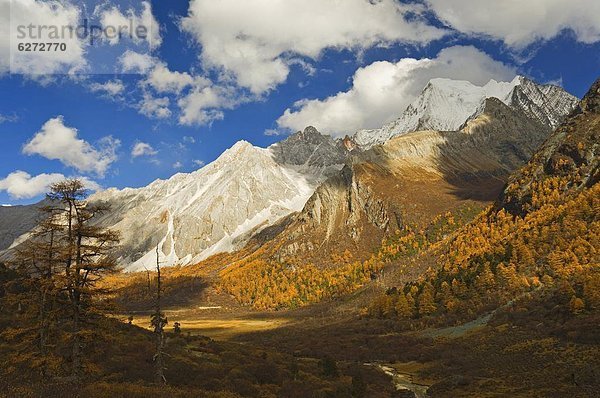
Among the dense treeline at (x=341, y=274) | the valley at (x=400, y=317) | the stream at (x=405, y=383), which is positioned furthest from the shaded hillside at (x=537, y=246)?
the stream at (x=405, y=383)

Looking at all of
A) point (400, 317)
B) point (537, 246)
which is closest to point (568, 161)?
point (537, 246)

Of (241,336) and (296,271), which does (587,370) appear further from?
(296,271)

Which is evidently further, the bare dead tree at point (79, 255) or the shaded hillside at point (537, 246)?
the shaded hillside at point (537, 246)

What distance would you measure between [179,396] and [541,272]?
270ft

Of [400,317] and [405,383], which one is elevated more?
[400,317]

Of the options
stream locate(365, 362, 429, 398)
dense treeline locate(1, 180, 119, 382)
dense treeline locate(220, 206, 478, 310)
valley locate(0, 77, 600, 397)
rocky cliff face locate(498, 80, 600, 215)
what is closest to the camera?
dense treeline locate(1, 180, 119, 382)

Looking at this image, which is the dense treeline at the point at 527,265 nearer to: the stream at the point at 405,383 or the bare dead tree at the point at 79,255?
the stream at the point at 405,383

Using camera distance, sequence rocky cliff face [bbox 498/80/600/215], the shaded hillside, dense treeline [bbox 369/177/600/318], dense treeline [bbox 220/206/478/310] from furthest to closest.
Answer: dense treeline [bbox 220/206/478/310] → rocky cliff face [bbox 498/80/600/215] → the shaded hillside → dense treeline [bbox 369/177/600/318]

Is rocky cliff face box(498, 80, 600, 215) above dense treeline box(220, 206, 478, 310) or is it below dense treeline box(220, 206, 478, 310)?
above

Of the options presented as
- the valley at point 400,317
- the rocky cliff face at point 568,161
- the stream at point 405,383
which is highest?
the rocky cliff face at point 568,161

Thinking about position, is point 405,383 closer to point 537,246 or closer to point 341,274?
point 537,246

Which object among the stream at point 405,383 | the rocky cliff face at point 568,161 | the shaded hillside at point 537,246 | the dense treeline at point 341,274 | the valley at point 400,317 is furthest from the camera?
the dense treeline at point 341,274

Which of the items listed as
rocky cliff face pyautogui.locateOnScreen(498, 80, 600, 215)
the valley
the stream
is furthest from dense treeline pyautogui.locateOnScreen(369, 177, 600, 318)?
the stream

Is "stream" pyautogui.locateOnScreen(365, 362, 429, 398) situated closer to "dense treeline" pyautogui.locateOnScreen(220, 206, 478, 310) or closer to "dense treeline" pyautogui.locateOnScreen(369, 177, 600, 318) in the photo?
"dense treeline" pyautogui.locateOnScreen(369, 177, 600, 318)
